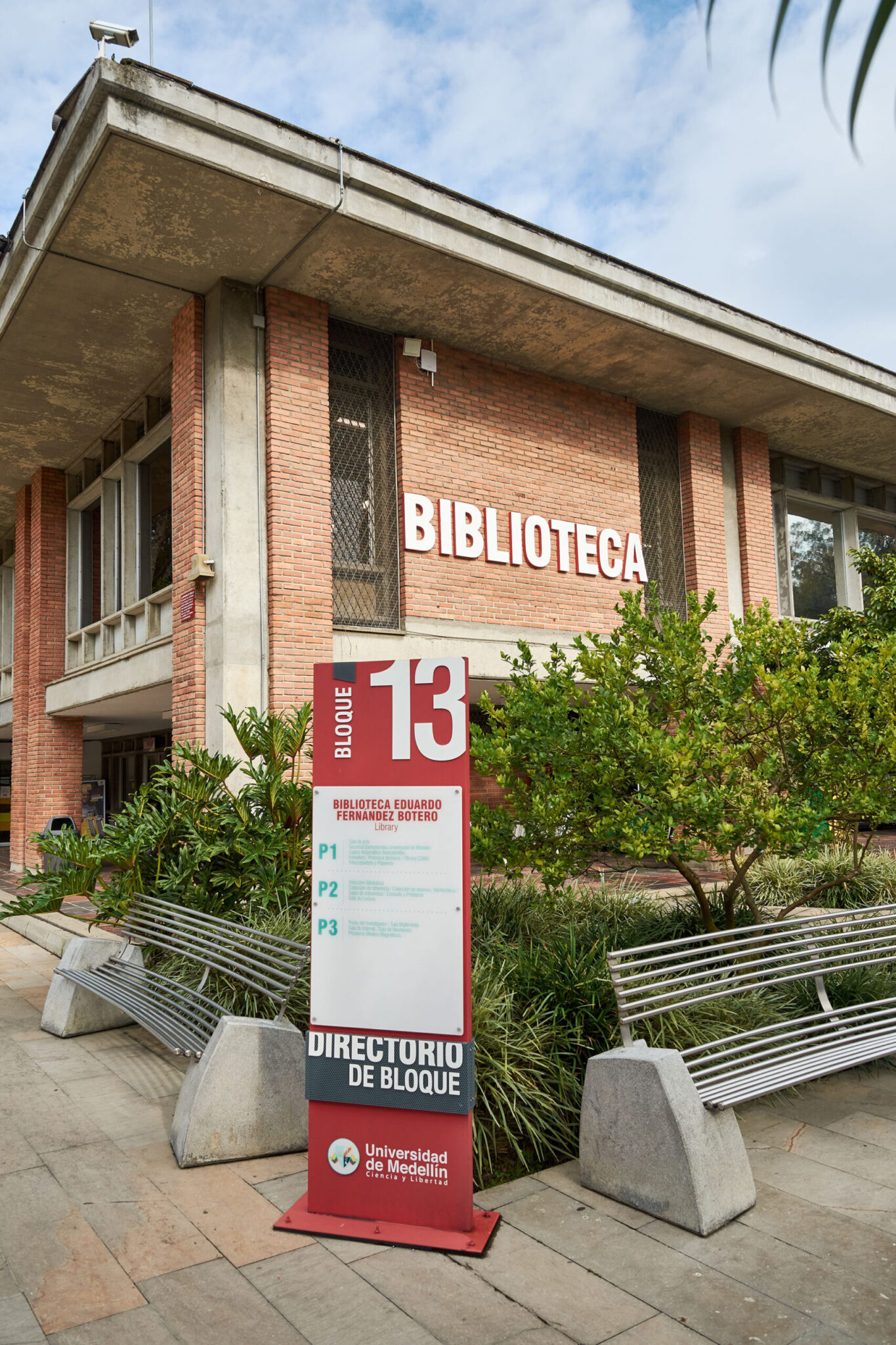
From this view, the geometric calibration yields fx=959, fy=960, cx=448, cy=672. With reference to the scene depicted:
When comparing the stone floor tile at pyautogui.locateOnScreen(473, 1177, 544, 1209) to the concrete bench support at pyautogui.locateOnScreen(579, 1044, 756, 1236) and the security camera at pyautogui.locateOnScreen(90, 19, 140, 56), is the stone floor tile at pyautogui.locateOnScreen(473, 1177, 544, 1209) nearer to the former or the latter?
the concrete bench support at pyautogui.locateOnScreen(579, 1044, 756, 1236)

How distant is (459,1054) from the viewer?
3650 mm

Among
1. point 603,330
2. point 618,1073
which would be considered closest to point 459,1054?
point 618,1073

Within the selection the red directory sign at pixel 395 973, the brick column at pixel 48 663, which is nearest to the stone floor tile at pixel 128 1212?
the red directory sign at pixel 395 973

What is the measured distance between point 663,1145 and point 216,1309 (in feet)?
5.57

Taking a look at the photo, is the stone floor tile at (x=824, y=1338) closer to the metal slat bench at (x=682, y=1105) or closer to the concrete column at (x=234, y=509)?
the metal slat bench at (x=682, y=1105)

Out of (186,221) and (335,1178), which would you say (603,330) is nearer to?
(186,221)

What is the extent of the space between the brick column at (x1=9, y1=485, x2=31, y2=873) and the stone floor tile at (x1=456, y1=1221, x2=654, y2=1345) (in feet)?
49.5

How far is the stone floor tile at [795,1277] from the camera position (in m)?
2.96

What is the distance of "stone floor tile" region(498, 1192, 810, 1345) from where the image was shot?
116 inches

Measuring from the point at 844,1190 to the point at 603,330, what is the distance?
10.5 metres

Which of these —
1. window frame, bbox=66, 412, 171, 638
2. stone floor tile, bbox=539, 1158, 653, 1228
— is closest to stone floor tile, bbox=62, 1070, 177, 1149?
stone floor tile, bbox=539, 1158, 653, 1228

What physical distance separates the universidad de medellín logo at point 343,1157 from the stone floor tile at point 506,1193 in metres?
0.55

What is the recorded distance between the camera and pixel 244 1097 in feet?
14.3

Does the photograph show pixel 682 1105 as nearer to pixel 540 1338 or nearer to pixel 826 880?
pixel 540 1338
